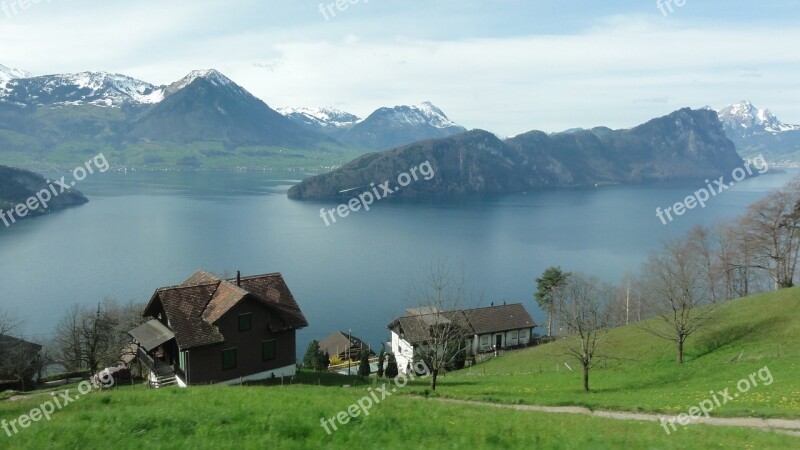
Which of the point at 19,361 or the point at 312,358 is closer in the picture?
the point at 19,361

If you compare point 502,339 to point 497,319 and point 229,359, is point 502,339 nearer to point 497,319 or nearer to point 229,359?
point 497,319

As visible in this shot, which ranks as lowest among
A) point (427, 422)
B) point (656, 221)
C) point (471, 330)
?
point (471, 330)

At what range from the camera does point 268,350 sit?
35.0 meters

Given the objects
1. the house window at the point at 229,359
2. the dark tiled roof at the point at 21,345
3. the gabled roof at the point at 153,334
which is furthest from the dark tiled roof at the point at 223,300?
the dark tiled roof at the point at 21,345

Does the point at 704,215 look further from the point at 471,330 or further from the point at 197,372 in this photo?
the point at 197,372

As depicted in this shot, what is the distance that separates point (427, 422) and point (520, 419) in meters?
3.35

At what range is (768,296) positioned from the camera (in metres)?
39.8

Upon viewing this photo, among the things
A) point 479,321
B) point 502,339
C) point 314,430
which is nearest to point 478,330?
point 479,321

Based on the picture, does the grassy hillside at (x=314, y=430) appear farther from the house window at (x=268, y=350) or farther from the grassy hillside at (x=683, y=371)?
the house window at (x=268, y=350)

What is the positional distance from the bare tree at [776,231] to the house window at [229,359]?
48917 millimetres

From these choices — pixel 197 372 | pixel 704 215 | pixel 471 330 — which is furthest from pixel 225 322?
pixel 704 215

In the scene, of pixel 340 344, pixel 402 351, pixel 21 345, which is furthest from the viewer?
pixel 340 344

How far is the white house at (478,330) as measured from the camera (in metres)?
59.2

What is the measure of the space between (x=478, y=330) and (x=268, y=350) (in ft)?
109
